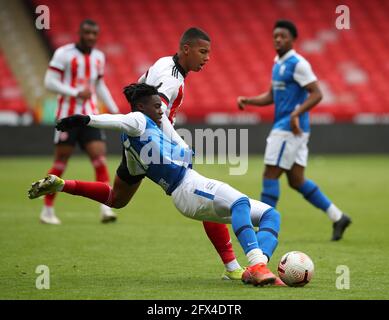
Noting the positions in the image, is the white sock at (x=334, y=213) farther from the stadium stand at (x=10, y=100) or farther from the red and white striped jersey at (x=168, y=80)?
the stadium stand at (x=10, y=100)

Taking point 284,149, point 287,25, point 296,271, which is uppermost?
point 287,25

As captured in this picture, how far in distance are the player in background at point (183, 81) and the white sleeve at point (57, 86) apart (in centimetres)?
370

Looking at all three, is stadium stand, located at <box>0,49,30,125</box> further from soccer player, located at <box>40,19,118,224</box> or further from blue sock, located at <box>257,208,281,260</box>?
blue sock, located at <box>257,208,281,260</box>

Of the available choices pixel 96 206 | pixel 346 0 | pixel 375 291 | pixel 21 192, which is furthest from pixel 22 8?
pixel 375 291

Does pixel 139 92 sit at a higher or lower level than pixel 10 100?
lower

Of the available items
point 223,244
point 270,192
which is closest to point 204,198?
point 223,244

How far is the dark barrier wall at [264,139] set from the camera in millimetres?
20344

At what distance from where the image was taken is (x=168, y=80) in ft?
22.2

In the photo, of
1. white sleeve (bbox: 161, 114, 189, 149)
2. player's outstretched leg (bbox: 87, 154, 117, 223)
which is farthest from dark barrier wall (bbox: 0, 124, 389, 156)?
white sleeve (bbox: 161, 114, 189, 149)

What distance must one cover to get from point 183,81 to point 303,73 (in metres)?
2.65

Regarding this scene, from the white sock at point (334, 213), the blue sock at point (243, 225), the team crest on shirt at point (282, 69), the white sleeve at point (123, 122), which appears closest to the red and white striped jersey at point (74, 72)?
the team crest on shirt at point (282, 69)

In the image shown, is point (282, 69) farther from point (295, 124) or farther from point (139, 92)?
point (139, 92)

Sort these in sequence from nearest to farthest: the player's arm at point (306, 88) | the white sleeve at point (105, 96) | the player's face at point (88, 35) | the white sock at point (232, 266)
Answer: the white sock at point (232, 266) < the player's arm at point (306, 88) < the player's face at point (88, 35) < the white sleeve at point (105, 96)
